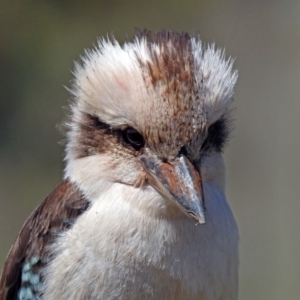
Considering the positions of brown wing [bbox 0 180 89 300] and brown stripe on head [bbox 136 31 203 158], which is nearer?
brown stripe on head [bbox 136 31 203 158]

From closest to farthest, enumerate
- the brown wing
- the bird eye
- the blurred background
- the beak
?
the beak → the bird eye → the brown wing → the blurred background

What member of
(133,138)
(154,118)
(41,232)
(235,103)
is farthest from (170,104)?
(235,103)

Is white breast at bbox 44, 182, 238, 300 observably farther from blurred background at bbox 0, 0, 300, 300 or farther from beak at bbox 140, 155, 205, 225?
blurred background at bbox 0, 0, 300, 300

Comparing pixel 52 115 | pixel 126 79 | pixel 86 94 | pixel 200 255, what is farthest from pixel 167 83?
pixel 52 115

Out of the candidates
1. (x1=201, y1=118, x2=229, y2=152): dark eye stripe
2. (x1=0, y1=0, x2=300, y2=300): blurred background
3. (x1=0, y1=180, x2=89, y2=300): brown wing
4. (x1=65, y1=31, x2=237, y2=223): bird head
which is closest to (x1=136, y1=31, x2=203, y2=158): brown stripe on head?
(x1=65, y1=31, x2=237, y2=223): bird head

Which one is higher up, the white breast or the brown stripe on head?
the brown stripe on head

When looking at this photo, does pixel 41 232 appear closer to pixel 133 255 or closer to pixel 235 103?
pixel 133 255

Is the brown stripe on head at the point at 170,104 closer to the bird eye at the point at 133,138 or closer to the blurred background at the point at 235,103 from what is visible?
the bird eye at the point at 133,138
